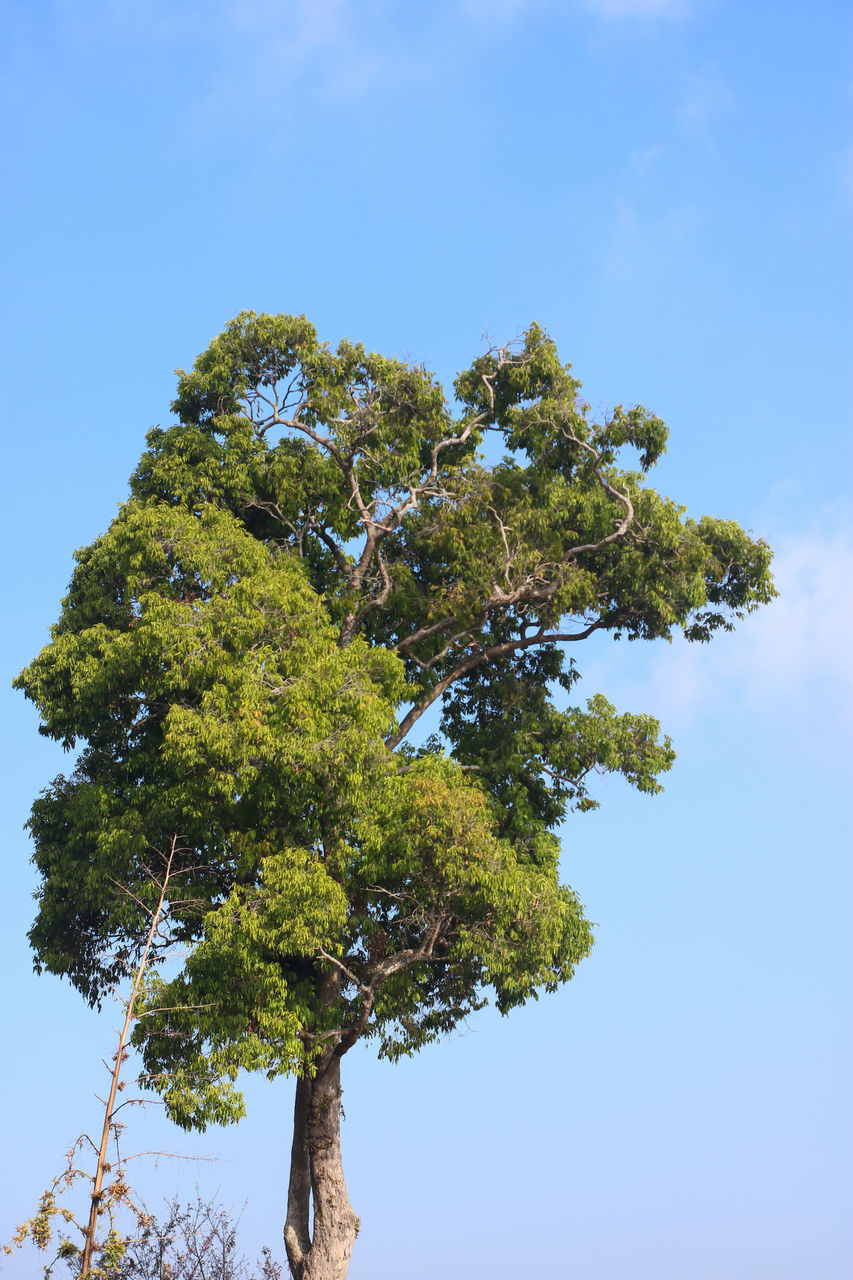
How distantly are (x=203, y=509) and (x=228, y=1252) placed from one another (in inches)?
436

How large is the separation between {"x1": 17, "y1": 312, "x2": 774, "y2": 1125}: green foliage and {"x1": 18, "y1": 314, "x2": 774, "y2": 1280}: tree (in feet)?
0.15

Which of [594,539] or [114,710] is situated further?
[594,539]

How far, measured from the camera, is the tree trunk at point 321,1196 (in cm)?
1708

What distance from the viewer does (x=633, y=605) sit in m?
20.6

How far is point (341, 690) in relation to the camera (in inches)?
636

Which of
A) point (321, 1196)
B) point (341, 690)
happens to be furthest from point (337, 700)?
point (321, 1196)

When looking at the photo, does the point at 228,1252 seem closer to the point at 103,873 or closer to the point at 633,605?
the point at 103,873

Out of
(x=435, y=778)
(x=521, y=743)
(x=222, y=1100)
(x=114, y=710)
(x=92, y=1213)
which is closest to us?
(x=92, y=1213)

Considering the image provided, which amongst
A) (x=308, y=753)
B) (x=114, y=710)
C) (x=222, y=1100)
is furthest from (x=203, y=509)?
(x=222, y=1100)

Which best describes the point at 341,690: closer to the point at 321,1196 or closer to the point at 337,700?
the point at 337,700

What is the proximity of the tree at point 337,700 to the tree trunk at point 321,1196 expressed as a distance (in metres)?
0.04

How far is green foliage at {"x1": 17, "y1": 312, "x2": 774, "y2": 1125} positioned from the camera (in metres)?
15.6

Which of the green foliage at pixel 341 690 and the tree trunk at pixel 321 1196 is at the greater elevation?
the green foliage at pixel 341 690

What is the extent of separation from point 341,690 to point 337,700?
226mm
